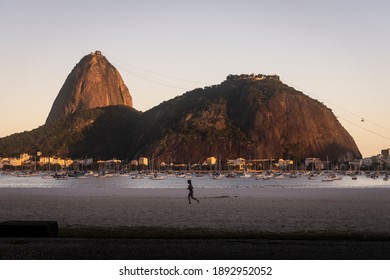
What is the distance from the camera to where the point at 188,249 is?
19.0 metres

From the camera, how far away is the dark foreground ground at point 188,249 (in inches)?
692

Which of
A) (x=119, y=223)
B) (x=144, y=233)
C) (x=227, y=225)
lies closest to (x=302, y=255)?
(x=144, y=233)

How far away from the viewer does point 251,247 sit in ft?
63.3

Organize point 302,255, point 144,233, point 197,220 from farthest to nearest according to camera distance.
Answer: point 197,220 < point 144,233 < point 302,255

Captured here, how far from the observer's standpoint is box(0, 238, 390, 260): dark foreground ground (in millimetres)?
17578

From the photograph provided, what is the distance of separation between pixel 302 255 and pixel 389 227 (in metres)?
18.7

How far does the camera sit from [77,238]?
73.5 ft

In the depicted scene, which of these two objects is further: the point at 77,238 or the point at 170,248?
the point at 77,238

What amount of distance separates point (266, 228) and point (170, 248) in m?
15.3
